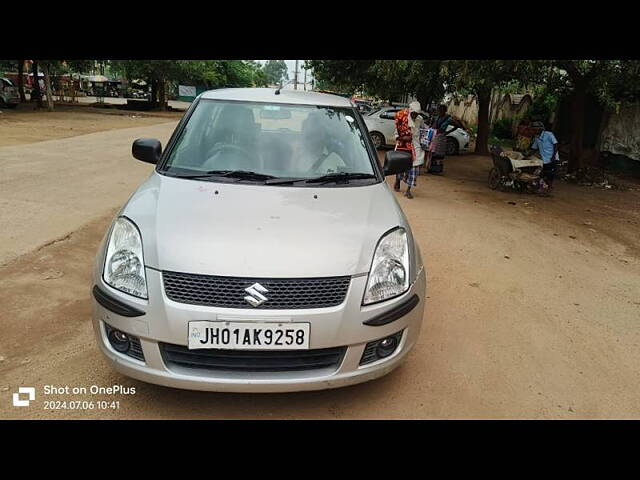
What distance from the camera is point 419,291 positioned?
2789 millimetres

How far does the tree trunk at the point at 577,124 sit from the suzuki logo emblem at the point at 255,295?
1062 centimetres

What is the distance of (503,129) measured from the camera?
22.7 m

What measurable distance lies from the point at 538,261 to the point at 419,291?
3.42 meters

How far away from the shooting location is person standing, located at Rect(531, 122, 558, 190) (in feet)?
31.3

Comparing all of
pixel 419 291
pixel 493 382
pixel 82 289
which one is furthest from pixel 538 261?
pixel 82 289

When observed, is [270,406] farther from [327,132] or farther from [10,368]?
[327,132]

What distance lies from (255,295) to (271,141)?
1618 millimetres

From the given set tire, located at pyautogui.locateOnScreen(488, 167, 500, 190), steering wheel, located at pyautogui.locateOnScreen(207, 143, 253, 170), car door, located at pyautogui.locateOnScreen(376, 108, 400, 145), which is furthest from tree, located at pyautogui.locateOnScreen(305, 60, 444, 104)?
steering wheel, located at pyautogui.locateOnScreen(207, 143, 253, 170)

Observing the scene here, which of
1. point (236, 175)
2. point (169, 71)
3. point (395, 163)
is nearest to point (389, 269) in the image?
point (236, 175)

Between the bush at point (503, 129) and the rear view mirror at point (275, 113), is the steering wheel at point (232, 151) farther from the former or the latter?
the bush at point (503, 129)

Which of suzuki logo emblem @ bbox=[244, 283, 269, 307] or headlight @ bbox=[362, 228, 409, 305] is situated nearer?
suzuki logo emblem @ bbox=[244, 283, 269, 307]

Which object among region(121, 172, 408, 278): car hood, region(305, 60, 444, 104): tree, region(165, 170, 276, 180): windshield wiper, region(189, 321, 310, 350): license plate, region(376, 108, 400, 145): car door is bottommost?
region(189, 321, 310, 350): license plate

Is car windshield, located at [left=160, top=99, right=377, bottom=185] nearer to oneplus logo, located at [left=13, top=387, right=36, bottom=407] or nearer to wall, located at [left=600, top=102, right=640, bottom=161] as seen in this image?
oneplus logo, located at [left=13, top=387, right=36, bottom=407]

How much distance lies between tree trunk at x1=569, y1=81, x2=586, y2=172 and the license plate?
1065 centimetres
